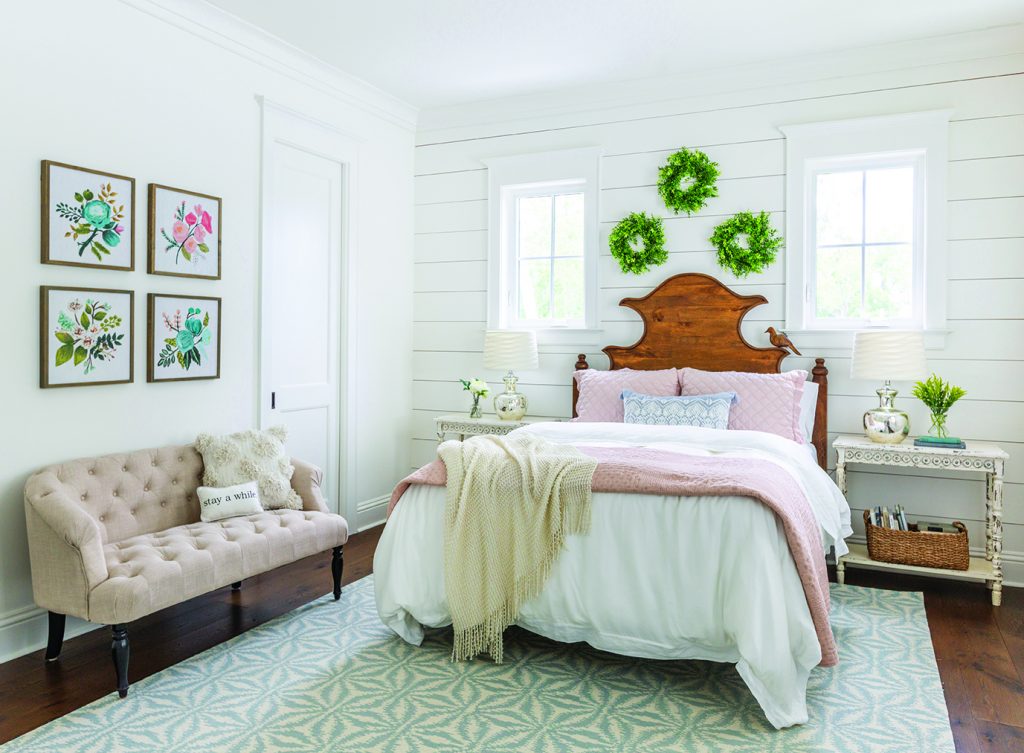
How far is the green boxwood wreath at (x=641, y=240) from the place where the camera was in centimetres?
471

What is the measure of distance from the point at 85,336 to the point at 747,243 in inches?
136

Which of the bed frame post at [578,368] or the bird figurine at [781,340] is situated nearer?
the bird figurine at [781,340]

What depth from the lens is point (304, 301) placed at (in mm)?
4480

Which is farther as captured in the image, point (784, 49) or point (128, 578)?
point (784, 49)

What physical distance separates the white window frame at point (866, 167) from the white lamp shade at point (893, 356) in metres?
0.34

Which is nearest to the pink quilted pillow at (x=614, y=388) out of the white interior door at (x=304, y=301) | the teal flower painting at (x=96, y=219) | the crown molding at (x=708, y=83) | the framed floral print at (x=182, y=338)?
the white interior door at (x=304, y=301)

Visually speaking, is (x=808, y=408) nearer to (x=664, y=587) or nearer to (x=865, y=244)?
(x=865, y=244)

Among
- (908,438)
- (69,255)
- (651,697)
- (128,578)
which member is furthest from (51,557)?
(908,438)

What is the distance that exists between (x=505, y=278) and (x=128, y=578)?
10.5ft

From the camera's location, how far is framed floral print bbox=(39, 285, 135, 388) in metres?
3.06

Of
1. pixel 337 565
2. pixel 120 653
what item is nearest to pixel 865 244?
pixel 337 565

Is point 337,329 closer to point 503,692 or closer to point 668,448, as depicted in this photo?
point 668,448

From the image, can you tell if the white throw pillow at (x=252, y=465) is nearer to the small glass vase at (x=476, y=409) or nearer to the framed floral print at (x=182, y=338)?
the framed floral print at (x=182, y=338)

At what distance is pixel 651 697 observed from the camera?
264cm
